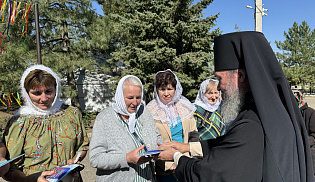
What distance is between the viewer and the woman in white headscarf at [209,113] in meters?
3.06

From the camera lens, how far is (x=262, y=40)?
4.58ft

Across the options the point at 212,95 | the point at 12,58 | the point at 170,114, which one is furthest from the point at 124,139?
the point at 12,58

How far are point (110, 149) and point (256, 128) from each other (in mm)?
1479

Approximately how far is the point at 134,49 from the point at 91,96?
765cm

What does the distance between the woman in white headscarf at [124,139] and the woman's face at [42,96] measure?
1.74 feet

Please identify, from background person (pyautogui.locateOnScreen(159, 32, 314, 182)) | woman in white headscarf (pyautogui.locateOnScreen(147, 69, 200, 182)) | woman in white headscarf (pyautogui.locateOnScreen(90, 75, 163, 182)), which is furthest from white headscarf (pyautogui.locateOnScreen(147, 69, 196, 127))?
background person (pyautogui.locateOnScreen(159, 32, 314, 182))

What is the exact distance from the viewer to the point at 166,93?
10.5 feet

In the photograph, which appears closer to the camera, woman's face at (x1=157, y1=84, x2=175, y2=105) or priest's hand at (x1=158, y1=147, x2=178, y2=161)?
priest's hand at (x1=158, y1=147, x2=178, y2=161)

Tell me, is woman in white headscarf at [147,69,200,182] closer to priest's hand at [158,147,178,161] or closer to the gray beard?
priest's hand at [158,147,178,161]

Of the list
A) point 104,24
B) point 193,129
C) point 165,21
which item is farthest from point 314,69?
point 193,129

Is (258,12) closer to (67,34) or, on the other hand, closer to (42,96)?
(67,34)

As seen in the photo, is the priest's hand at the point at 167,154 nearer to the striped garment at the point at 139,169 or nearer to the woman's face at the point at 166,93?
the striped garment at the point at 139,169

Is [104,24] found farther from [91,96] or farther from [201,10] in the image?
[91,96]

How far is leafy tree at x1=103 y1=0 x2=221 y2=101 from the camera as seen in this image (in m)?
11.0
